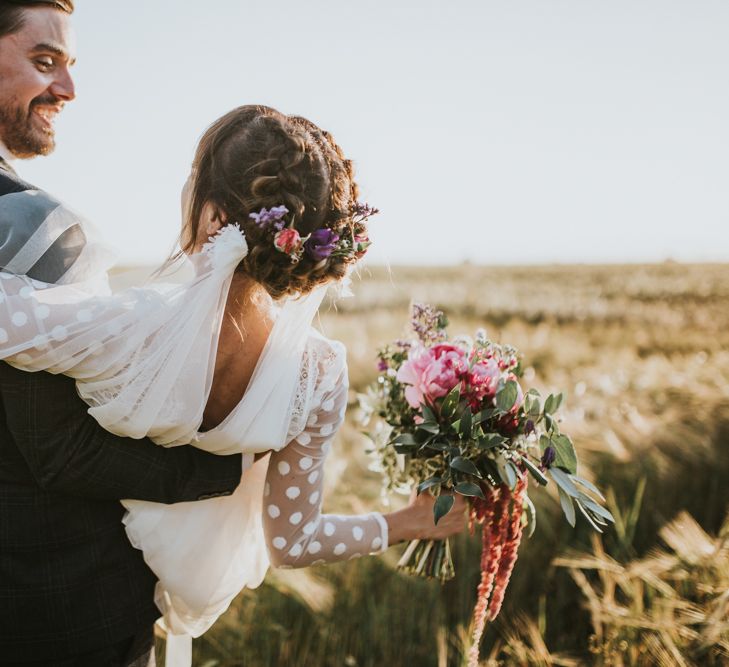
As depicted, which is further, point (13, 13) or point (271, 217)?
point (13, 13)

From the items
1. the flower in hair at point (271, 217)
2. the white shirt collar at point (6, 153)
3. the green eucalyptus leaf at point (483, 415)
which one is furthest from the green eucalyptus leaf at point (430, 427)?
the white shirt collar at point (6, 153)

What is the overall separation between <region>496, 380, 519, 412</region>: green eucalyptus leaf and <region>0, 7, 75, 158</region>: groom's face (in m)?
1.41

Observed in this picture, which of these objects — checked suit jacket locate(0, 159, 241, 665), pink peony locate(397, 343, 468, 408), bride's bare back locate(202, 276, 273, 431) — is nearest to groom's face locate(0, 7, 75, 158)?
checked suit jacket locate(0, 159, 241, 665)

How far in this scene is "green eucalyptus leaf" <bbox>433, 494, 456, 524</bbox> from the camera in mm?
1762

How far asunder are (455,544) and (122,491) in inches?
97.2

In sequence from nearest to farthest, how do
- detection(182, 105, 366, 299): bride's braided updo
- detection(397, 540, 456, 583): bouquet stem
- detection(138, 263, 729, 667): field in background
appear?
detection(182, 105, 366, 299): bride's braided updo, detection(397, 540, 456, 583): bouquet stem, detection(138, 263, 729, 667): field in background

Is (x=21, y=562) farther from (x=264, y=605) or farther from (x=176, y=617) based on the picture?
(x=264, y=605)

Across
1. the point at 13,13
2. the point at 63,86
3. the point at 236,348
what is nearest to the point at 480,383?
the point at 236,348

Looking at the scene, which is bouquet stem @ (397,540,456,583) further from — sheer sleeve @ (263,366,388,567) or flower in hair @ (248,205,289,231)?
flower in hair @ (248,205,289,231)

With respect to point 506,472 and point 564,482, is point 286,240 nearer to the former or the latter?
point 506,472

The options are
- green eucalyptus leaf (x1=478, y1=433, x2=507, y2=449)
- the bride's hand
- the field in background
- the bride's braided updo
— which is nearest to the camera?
the bride's braided updo

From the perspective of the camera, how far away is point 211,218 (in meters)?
1.50

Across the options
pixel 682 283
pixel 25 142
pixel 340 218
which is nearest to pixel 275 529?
pixel 340 218

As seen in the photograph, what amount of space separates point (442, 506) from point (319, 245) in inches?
29.9
